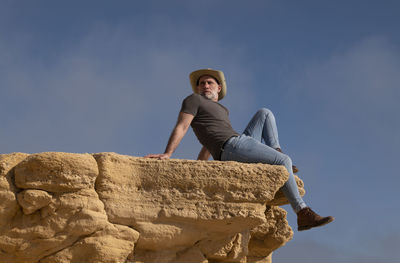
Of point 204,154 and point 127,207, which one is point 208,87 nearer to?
point 204,154

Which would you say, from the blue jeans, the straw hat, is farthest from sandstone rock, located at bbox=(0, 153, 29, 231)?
the straw hat

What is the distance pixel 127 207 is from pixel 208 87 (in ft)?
6.08

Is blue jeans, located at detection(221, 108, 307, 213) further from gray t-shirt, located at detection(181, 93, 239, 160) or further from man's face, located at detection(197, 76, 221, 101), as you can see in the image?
man's face, located at detection(197, 76, 221, 101)

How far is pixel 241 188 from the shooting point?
4.56 metres

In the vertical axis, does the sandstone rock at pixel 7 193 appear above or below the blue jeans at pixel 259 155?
below

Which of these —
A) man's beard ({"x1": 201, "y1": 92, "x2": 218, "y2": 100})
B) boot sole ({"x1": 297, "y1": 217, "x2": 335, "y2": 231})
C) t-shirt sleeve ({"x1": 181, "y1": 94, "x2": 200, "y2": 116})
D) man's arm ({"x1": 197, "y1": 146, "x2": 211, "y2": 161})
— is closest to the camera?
boot sole ({"x1": 297, "y1": 217, "x2": 335, "y2": 231})

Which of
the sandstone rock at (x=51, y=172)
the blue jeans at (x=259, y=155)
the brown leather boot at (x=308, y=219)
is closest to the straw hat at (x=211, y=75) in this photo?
the blue jeans at (x=259, y=155)

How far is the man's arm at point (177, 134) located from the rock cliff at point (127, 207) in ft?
0.61

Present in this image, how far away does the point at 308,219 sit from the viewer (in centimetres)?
473

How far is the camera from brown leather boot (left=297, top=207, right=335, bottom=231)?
4646 mm

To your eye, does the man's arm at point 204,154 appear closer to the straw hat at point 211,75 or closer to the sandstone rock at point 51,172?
the straw hat at point 211,75

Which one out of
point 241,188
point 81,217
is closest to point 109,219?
point 81,217

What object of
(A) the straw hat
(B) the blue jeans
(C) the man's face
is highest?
(A) the straw hat

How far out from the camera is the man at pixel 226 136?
4809mm
